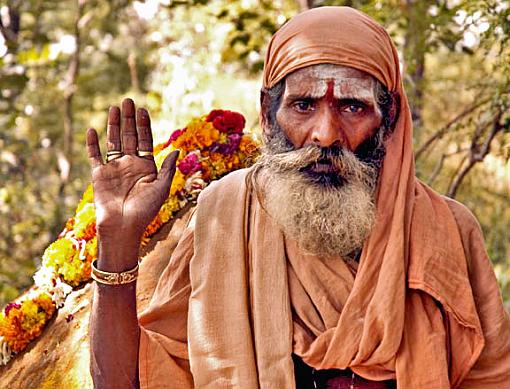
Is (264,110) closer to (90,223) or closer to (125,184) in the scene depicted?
(125,184)

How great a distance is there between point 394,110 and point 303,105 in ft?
1.11

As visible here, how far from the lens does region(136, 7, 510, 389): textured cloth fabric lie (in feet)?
8.61

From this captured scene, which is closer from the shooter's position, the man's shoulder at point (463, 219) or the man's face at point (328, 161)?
the man's face at point (328, 161)

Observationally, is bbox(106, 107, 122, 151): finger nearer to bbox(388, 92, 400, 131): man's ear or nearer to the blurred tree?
bbox(388, 92, 400, 131): man's ear

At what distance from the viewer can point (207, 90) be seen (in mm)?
8477

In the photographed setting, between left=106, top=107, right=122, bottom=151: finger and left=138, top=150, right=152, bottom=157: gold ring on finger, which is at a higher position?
left=106, top=107, right=122, bottom=151: finger

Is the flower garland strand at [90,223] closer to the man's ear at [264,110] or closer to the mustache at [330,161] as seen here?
the man's ear at [264,110]

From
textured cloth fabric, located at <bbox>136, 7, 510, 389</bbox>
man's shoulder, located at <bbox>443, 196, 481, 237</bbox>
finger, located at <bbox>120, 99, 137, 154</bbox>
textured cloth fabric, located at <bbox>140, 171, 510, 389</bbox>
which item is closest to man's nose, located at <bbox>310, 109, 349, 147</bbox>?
textured cloth fabric, located at <bbox>136, 7, 510, 389</bbox>

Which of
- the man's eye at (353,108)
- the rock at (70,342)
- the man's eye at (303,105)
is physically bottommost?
the rock at (70,342)

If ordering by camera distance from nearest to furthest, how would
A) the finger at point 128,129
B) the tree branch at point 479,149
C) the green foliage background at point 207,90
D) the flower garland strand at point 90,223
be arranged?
the finger at point 128,129
the flower garland strand at point 90,223
the tree branch at point 479,149
the green foliage background at point 207,90

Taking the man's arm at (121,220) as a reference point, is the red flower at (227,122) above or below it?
above

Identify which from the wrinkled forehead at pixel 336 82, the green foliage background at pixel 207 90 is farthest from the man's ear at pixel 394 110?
the green foliage background at pixel 207 90

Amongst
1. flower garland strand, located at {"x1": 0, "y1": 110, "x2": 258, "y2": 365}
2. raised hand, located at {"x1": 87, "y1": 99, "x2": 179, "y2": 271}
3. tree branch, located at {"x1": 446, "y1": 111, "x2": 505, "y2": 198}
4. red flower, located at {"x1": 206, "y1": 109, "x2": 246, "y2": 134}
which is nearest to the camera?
raised hand, located at {"x1": 87, "y1": 99, "x2": 179, "y2": 271}

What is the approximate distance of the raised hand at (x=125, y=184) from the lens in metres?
2.54
